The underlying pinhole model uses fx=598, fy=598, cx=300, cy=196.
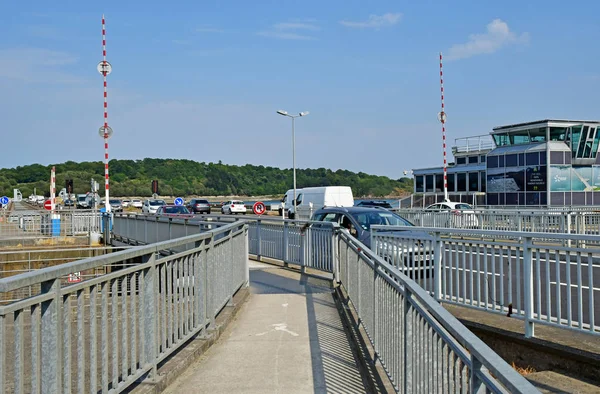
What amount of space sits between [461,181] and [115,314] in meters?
47.5

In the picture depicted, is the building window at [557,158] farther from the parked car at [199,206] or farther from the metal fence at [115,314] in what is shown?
the metal fence at [115,314]

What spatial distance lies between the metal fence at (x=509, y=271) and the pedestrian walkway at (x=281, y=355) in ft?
5.28

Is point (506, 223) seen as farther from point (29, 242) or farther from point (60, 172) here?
point (60, 172)

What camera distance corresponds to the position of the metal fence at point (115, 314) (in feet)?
10.9

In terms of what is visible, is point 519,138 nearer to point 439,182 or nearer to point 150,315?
point 439,182

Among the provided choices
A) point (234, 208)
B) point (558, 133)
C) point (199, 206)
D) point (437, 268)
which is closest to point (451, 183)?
point (558, 133)

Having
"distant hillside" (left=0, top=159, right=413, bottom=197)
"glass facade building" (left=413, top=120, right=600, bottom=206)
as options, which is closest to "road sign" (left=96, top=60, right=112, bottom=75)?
"glass facade building" (left=413, top=120, right=600, bottom=206)

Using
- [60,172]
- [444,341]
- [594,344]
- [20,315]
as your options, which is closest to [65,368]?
[20,315]

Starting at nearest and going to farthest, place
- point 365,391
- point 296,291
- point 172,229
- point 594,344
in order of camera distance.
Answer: point 365,391
point 594,344
point 296,291
point 172,229

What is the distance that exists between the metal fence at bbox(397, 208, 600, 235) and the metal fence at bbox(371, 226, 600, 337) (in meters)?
10.2

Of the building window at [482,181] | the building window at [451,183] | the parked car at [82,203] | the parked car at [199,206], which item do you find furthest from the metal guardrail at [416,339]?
the parked car at [82,203]

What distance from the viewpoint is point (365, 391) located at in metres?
5.42

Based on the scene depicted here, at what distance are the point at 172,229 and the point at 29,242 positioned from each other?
14.4m

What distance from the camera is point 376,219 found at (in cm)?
1442
